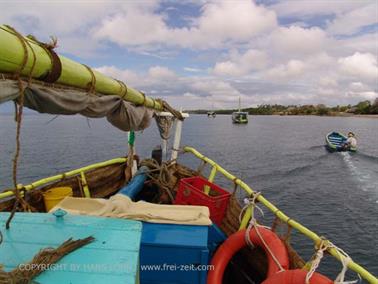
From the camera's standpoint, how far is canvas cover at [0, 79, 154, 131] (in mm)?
2482

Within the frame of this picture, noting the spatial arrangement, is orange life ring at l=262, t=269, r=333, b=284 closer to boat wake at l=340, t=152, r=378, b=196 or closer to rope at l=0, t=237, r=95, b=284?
rope at l=0, t=237, r=95, b=284

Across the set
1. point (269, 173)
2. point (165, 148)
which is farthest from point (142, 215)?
point (269, 173)

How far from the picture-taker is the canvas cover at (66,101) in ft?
8.14

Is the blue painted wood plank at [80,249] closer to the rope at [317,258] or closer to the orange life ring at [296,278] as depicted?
the orange life ring at [296,278]

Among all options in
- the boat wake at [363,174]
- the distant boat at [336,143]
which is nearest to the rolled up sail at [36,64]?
the boat wake at [363,174]

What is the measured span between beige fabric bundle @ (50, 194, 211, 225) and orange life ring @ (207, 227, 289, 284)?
1037 mm

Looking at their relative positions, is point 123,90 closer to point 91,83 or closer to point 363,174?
point 91,83

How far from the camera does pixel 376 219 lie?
14.7m

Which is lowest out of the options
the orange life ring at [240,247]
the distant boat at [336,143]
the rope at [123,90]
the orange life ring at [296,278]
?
the distant boat at [336,143]

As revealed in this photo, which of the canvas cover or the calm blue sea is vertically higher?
the canvas cover

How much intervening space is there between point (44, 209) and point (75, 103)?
A: 3.49m

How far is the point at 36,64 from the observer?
2658mm

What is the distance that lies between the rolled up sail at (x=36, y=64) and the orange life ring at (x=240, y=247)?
306 cm

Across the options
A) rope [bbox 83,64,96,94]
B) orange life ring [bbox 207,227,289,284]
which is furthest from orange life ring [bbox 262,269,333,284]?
rope [bbox 83,64,96,94]
